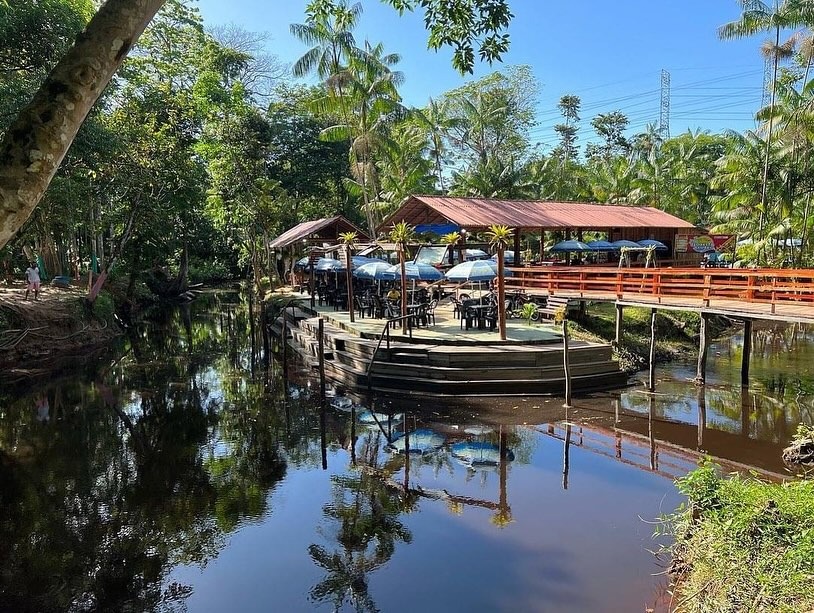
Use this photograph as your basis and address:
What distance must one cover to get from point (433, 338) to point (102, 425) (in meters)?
9.13

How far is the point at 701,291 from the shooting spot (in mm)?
16438

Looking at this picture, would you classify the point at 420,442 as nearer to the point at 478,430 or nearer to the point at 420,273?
the point at 478,430

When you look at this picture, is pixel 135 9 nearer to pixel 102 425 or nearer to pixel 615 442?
pixel 615 442

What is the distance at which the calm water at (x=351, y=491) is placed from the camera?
7344 mm

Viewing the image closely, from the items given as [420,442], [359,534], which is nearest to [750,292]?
[420,442]

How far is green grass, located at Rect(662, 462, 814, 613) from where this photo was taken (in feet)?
16.2

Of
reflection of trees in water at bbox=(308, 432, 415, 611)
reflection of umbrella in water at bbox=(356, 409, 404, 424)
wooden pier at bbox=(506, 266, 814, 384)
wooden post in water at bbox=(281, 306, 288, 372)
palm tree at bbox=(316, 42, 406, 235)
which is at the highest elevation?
palm tree at bbox=(316, 42, 406, 235)

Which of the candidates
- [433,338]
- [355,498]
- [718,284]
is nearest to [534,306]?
[433,338]

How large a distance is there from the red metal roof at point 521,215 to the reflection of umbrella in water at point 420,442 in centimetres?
968

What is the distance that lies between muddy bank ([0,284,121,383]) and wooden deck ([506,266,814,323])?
56.8ft

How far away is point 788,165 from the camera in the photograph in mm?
25750

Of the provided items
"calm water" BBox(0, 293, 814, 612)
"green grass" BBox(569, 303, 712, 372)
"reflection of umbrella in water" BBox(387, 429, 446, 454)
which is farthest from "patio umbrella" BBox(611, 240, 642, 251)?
"reflection of umbrella in water" BBox(387, 429, 446, 454)

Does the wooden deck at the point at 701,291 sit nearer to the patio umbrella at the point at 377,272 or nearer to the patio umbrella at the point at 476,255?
the patio umbrella at the point at 476,255

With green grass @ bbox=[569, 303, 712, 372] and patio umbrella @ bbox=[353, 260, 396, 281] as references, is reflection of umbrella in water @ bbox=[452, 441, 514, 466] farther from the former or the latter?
patio umbrella @ bbox=[353, 260, 396, 281]
